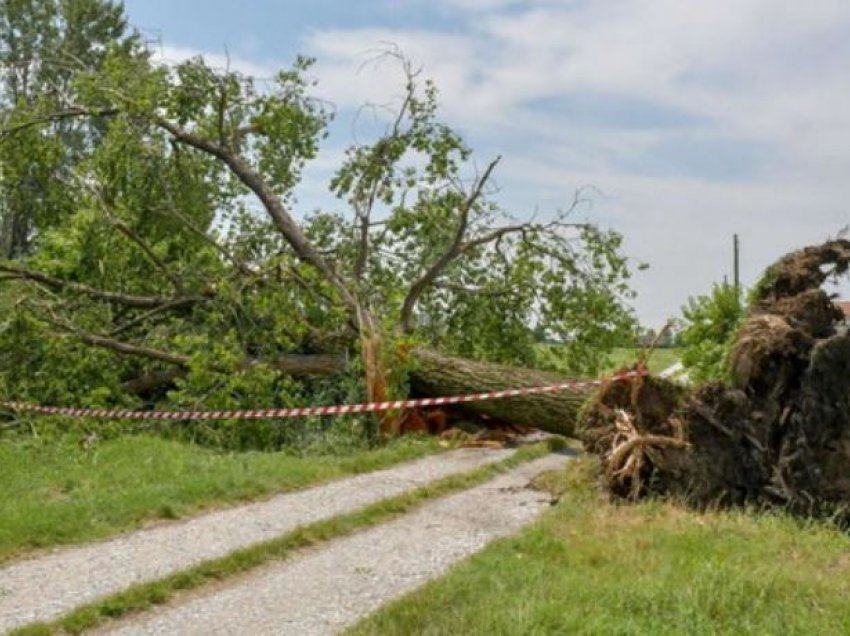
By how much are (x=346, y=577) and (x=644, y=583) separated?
164 centimetres

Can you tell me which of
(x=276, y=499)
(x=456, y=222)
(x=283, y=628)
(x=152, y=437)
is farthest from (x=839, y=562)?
(x=456, y=222)

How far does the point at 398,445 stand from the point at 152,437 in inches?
99.7

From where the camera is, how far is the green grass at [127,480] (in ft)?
23.3

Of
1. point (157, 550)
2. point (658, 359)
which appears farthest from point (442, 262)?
point (157, 550)

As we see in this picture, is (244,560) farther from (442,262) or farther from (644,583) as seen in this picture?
(442,262)

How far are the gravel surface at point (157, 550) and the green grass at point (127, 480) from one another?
0.81 feet

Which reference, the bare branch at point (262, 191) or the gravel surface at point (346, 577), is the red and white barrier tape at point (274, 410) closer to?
the bare branch at point (262, 191)

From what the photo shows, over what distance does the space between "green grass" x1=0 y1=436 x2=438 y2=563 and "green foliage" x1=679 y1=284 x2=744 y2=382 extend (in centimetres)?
279

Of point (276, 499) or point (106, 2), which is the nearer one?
point (276, 499)

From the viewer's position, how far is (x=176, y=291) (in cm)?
1348

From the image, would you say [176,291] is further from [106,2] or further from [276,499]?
[106,2]

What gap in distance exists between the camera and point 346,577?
19.8 feet

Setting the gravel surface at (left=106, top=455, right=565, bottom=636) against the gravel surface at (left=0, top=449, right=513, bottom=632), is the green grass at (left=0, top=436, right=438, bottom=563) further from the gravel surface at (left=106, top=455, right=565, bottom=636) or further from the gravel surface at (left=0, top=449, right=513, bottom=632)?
the gravel surface at (left=106, top=455, right=565, bottom=636)

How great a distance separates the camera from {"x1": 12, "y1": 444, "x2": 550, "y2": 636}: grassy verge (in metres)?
5.17
